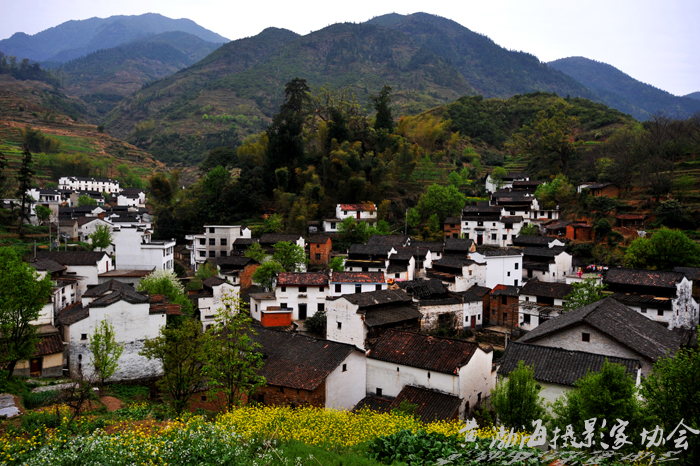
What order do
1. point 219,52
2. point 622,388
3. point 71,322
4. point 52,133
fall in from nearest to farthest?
point 622,388
point 71,322
point 52,133
point 219,52

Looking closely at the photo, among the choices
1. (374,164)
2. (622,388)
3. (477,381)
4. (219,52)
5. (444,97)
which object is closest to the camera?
(622,388)

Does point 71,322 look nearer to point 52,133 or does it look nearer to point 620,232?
point 620,232

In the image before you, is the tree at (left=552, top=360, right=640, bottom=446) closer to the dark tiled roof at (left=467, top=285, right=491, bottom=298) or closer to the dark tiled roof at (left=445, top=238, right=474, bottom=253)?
the dark tiled roof at (left=467, top=285, right=491, bottom=298)

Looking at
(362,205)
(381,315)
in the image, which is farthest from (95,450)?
(362,205)

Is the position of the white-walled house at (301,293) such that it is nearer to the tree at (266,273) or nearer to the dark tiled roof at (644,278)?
the tree at (266,273)

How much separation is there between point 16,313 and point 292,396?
11.7 meters

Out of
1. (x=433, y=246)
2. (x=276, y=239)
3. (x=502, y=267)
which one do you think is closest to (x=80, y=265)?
(x=276, y=239)

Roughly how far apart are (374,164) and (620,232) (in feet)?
80.7

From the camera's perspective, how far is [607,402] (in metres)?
11.5

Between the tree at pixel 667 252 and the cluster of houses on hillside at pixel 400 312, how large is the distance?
92.3 inches

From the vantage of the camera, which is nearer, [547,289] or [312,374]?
[312,374]

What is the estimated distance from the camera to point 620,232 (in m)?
40.1

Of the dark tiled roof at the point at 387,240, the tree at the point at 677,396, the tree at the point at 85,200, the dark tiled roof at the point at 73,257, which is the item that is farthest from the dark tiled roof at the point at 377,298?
the tree at the point at 85,200

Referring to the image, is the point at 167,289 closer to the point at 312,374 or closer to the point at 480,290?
the point at 312,374
